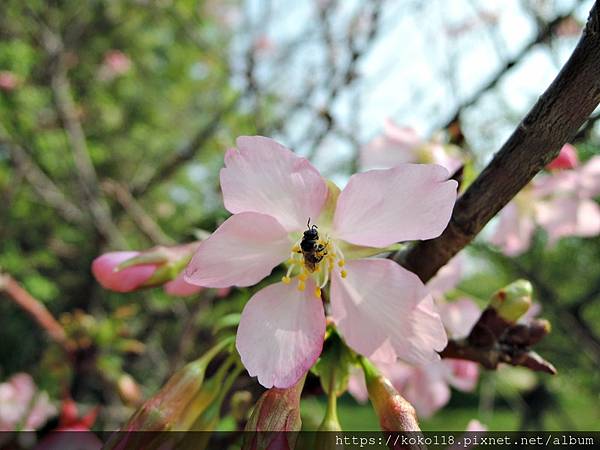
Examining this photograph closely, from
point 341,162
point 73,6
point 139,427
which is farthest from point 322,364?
point 73,6

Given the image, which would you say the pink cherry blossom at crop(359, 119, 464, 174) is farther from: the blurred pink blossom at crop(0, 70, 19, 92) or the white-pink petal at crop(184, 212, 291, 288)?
the blurred pink blossom at crop(0, 70, 19, 92)

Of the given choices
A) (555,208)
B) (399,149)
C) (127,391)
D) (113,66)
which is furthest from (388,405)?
(113,66)

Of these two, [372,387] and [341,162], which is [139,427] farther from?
[341,162]

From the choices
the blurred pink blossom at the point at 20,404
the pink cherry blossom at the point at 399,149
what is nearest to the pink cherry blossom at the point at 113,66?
the blurred pink blossom at the point at 20,404

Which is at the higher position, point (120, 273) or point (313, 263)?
point (313, 263)

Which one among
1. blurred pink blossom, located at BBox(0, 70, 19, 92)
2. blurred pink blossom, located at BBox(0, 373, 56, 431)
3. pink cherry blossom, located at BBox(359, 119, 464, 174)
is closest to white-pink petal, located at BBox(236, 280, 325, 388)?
pink cherry blossom, located at BBox(359, 119, 464, 174)

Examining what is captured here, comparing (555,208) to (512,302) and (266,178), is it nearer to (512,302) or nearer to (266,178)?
(512,302)

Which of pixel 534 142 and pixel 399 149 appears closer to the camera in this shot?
pixel 534 142

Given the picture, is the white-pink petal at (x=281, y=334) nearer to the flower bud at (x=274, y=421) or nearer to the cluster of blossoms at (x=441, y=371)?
the flower bud at (x=274, y=421)
